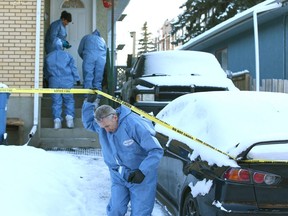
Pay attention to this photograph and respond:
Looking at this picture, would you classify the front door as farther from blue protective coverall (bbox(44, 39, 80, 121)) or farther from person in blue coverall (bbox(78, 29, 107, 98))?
blue protective coverall (bbox(44, 39, 80, 121))

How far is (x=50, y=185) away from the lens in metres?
6.01

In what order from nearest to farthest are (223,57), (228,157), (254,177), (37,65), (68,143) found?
(254,177)
(228,157)
(37,65)
(68,143)
(223,57)

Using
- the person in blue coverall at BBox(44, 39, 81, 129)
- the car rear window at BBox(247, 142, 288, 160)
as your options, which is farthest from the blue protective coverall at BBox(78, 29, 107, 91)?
the car rear window at BBox(247, 142, 288, 160)

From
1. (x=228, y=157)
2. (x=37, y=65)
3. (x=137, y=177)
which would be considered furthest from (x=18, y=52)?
(x=228, y=157)

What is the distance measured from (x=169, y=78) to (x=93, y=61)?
234cm

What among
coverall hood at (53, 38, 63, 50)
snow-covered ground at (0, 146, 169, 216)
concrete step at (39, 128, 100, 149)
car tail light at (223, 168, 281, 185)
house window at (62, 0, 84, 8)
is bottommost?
snow-covered ground at (0, 146, 169, 216)

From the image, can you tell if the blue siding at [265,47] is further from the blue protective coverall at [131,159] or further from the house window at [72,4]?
the blue protective coverall at [131,159]

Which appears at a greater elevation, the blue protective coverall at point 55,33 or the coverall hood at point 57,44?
the blue protective coverall at point 55,33

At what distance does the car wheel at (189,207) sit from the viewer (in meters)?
4.12

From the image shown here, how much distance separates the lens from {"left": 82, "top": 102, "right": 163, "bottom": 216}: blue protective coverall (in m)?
4.34

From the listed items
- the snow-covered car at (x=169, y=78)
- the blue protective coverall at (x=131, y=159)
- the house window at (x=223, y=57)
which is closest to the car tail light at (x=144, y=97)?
the snow-covered car at (x=169, y=78)

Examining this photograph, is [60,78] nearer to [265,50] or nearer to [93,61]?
[93,61]

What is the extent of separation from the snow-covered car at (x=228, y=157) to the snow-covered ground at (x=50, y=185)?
109cm

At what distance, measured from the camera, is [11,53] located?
954 cm
